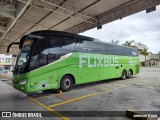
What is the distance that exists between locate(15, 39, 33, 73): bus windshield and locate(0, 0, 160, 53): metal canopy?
2.61m

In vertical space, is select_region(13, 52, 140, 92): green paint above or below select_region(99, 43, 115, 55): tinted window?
below

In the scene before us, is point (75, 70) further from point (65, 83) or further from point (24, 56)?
point (24, 56)

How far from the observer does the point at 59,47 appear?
7.41 meters

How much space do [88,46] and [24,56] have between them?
3.96 meters

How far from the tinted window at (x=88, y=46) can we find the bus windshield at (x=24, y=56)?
2844 mm

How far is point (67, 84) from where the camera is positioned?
25.5ft

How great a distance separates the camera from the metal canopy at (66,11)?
9242mm

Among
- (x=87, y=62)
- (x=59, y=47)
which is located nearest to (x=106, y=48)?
(x=87, y=62)

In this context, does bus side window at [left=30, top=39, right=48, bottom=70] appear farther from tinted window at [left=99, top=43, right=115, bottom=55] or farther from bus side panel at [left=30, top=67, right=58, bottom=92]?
tinted window at [left=99, top=43, right=115, bottom=55]

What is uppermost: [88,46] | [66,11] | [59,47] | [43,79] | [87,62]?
[66,11]

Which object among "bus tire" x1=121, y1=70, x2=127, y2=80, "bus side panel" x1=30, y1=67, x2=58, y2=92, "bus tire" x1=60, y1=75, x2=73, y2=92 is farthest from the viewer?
"bus tire" x1=121, y1=70, x2=127, y2=80

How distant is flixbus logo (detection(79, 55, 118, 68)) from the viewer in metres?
8.61

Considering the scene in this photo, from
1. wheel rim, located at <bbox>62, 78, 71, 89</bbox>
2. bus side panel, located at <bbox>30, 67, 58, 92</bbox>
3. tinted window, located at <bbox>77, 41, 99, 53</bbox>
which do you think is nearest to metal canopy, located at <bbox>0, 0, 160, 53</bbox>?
tinted window, located at <bbox>77, 41, 99, 53</bbox>

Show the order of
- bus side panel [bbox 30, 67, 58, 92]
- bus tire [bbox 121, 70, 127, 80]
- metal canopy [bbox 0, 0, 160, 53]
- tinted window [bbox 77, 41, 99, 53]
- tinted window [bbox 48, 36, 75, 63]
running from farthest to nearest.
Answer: bus tire [bbox 121, 70, 127, 80], metal canopy [bbox 0, 0, 160, 53], tinted window [bbox 77, 41, 99, 53], tinted window [bbox 48, 36, 75, 63], bus side panel [bbox 30, 67, 58, 92]
